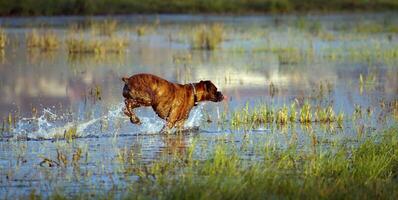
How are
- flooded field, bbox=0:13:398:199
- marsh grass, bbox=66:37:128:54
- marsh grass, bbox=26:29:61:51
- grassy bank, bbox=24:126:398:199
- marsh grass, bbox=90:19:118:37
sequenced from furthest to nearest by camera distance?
marsh grass, bbox=90:19:118:37, marsh grass, bbox=26:29:61:51, marsh grass, bbox=66:37:128:54, flooded field, bbox=0:13:398:199, grassy bank, bbox=24:126:398:199

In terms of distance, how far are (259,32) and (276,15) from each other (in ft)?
37.8

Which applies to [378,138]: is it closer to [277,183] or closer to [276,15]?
[277,183]

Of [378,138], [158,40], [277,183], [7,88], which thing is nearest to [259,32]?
[158,40]

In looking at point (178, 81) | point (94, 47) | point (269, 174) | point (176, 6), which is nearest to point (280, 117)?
point (269, 174)

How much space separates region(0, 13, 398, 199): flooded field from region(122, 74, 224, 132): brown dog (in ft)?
0.96

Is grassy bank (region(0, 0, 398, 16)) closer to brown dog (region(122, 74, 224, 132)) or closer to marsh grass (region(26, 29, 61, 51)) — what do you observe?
marsh grass (region(26, 29, 61, 51))

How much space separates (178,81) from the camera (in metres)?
20.6

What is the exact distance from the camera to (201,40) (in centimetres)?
3034

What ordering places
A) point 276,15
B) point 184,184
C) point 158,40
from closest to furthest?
point 184,184, point 158,40, point 276,15

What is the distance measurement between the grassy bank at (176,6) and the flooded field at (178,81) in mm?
7374

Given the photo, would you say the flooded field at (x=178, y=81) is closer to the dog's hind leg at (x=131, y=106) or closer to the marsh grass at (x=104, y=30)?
the marsh grass at (x=104, y=30)

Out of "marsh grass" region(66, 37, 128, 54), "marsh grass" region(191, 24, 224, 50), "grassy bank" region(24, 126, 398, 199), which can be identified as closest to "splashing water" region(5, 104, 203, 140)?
"grassy bank" region(24, 126, 398, 199)

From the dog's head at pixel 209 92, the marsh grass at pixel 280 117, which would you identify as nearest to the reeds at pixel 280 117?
the marsh grass at pixel 280 117

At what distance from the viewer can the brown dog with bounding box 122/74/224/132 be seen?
43.0 feet
